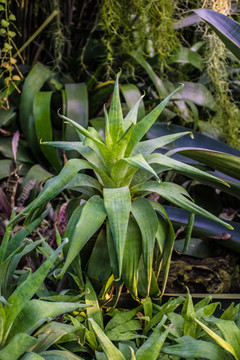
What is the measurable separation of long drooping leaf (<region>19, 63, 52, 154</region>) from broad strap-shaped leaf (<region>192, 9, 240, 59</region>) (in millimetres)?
820

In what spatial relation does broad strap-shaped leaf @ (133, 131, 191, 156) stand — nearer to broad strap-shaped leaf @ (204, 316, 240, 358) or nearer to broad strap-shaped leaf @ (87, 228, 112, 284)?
broad strap-shaped leaf @ (87, 228, 112, 284)

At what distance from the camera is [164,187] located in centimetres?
69

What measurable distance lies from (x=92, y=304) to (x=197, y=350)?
0.21 metres

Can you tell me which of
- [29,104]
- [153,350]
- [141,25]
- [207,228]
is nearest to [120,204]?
[153,350]

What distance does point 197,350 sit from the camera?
58 centimetres

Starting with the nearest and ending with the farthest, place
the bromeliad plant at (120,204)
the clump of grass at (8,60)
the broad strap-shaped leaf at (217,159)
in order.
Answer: the bromeliad plant at (120,204)
the broad strap-shaped leaf at (217,159)
the clump of grass at (8,60)

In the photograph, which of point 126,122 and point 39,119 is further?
point 39,119

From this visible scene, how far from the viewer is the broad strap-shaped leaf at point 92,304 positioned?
27.5 inches

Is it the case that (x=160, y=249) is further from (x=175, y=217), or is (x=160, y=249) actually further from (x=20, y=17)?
(x=20, y=17)

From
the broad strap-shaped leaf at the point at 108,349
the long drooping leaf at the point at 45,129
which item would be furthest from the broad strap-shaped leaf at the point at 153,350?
the long drooping leaf at the point at 45,129

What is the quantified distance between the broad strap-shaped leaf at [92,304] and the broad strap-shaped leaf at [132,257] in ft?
0.27

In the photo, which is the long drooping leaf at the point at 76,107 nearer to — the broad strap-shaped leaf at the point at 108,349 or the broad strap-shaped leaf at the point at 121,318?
the broad strap-shaped leaf at the point at 121,318

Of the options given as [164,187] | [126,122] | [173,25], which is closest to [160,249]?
[164,187]

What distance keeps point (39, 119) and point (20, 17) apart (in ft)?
2.10
